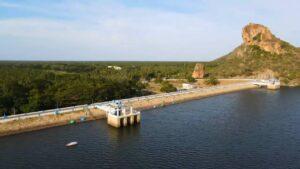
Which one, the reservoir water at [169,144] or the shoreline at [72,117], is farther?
the shoreline at [72,117]

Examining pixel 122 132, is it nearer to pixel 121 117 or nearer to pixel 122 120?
pixel 121 117

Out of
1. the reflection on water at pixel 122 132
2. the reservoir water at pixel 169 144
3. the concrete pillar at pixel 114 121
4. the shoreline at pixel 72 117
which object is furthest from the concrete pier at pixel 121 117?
the shoreline at pixel 72 117

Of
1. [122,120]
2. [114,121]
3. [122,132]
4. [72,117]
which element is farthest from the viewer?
[72,117]

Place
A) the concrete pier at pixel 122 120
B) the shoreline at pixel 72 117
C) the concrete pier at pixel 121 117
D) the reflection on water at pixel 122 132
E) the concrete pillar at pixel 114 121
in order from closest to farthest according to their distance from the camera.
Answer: the reflection on water at pixel 122 132 → the shoreline at pixel 72 117 → the concrete pillar at pixel 114 121 → the concrete pier at pixel 122 120 → the concrete pier at pixel 121 117

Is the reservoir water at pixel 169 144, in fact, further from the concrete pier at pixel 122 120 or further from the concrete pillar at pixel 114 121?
the concrete pier at pixel 122 120

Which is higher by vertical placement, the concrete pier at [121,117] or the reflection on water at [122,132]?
the concrete pier at [121,117]

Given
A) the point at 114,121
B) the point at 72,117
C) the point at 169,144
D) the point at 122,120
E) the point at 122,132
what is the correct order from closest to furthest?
1. the point at 169,144
2. the point at 122,132
3. the point at 114,121
4. the point at 122,120
5. the point at 72,117

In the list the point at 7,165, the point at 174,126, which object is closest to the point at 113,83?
the point at 174,126

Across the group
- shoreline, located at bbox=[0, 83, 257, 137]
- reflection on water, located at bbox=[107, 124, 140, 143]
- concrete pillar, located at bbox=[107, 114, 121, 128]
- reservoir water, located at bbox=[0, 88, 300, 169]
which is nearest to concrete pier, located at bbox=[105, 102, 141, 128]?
concrete pillar, located at bbox=[107, 114, 121, 128]

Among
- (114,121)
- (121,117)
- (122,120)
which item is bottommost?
(114,121)

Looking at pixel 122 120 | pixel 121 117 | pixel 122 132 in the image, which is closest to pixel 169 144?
pixel 122 132

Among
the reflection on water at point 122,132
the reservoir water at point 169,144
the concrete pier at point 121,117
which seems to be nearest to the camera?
the reservoir water at point 169,144
